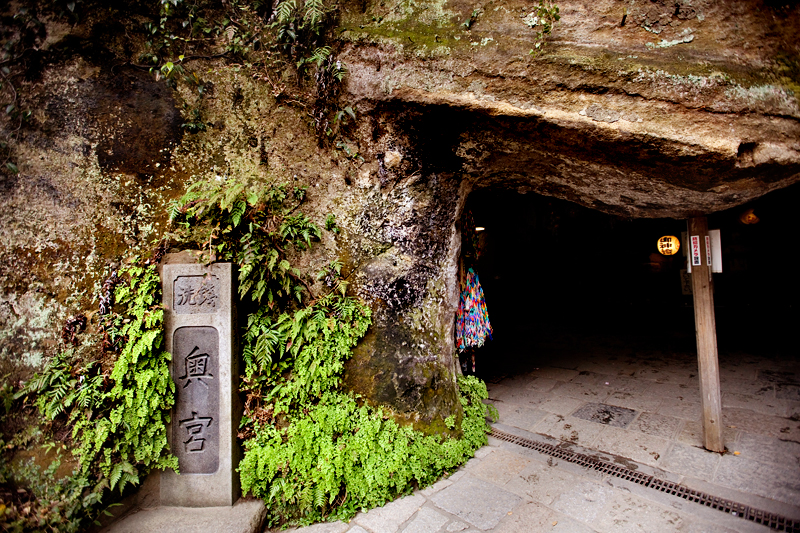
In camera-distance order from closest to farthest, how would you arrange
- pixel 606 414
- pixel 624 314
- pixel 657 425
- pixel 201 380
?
1. pixel 201 380
2. pixel 657 425
3. pixel 606 414
4. pixel 624 314

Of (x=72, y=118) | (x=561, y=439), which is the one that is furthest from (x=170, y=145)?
(x=561, y=439)

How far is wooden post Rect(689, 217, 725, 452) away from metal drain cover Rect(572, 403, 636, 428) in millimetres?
1035

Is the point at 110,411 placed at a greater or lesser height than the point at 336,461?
greater

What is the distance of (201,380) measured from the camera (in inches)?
156

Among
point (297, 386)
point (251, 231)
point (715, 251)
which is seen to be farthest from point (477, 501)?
point (715, 251)

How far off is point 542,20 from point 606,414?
5.43 meters

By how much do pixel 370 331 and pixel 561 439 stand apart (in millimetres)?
3014

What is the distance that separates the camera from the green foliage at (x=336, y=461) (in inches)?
150

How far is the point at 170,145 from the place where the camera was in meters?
4.51

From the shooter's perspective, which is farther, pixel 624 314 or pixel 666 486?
pixel 624 314

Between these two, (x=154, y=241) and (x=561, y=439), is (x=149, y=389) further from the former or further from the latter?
(x=561, y=439)

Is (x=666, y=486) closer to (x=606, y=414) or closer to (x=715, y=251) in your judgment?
(x=606, y=414)

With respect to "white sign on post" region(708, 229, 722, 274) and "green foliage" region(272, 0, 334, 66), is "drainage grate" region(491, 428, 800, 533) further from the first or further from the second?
"green foliage" region(272, 0, 334, 66)

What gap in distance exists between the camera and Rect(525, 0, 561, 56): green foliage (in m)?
3.97
